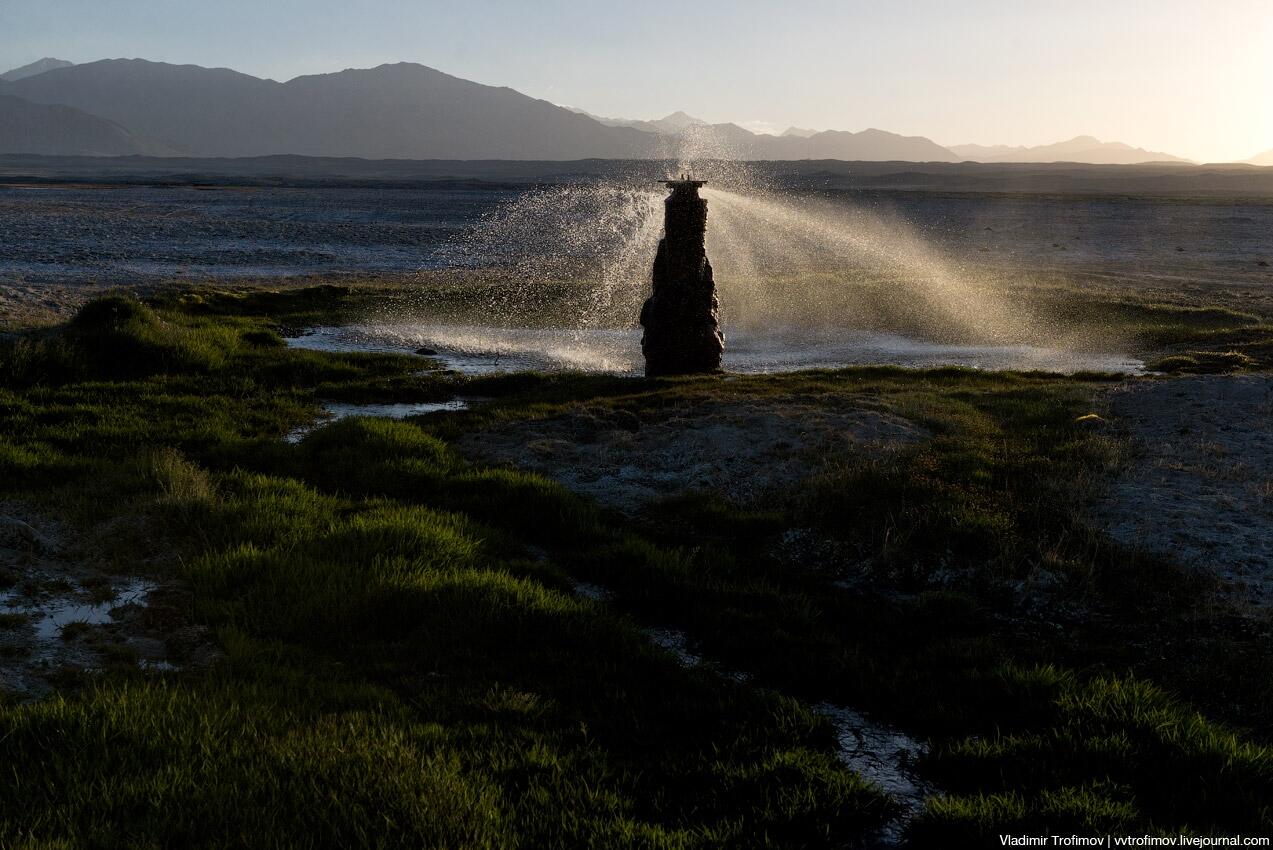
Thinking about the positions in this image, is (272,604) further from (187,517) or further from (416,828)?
(416,828)

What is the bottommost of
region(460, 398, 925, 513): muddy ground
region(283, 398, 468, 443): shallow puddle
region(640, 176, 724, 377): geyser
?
region(283, 398, 468, 443): shallow puddle

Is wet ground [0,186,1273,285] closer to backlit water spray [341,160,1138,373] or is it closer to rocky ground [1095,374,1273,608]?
backlit water spray [341,160,1138,373]

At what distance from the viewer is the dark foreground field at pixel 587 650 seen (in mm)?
4879

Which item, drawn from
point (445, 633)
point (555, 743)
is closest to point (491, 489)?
point (445, 633)

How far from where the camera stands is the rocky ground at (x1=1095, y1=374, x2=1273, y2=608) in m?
9.19

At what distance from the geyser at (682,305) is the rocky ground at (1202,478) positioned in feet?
29.6

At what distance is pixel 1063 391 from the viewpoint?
1742cm

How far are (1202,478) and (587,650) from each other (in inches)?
354

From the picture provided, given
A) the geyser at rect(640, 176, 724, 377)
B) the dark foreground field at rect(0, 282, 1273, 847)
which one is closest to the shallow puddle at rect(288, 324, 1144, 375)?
the geyser at rect(640, 176, 724, 377)

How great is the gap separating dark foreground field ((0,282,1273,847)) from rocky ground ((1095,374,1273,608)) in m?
0.37

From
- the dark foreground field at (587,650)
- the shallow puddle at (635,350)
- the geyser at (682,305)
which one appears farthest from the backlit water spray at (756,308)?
the dark foreground field at (587,650)

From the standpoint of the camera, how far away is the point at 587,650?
709 cm

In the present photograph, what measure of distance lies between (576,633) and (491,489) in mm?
4628

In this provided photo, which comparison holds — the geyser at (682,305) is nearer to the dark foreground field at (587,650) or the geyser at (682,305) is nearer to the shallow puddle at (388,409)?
the shallow puddle at (388,409)
